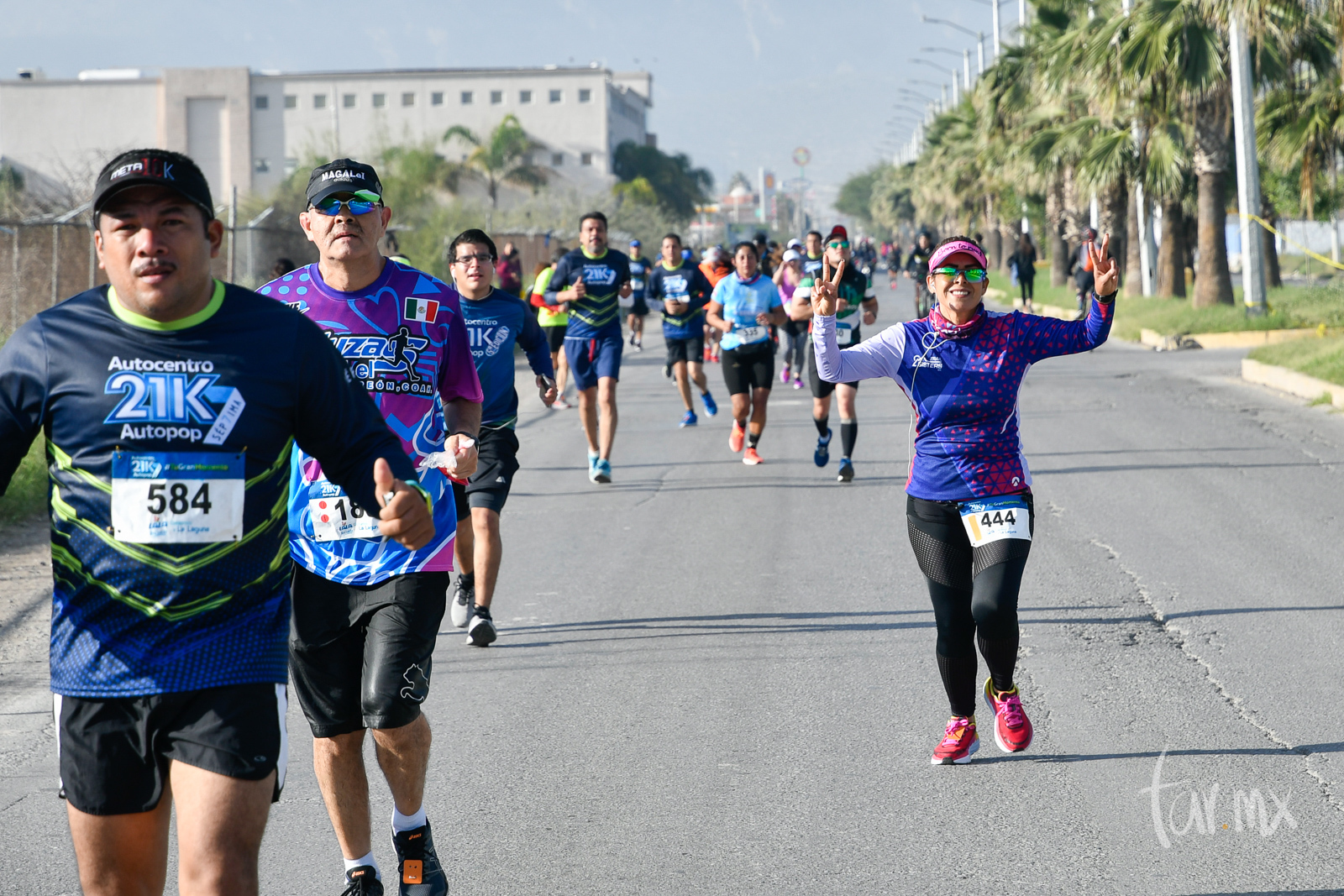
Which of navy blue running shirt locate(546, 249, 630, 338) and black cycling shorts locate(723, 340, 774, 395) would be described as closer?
navy blue running shirt locate(546, 249, 630, 338)

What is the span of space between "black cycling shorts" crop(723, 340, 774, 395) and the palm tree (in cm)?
7711

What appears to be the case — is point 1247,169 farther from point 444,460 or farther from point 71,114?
point 71,114

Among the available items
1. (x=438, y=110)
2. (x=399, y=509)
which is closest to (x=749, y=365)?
(x=399, y=509)

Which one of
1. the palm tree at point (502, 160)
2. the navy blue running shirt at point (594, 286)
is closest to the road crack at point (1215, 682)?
the navy blue running shirt at point (594, 286)

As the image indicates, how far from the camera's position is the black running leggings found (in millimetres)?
5164

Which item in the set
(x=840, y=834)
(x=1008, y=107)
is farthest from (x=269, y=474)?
(x=1008, y=107)

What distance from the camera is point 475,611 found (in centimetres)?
711

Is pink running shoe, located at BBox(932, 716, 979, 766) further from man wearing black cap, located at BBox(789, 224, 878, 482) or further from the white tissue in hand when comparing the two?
man wearing black cap, located at BBox(789, 224, 878, 482)

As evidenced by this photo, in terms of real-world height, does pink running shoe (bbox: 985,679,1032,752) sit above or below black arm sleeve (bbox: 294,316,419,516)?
below

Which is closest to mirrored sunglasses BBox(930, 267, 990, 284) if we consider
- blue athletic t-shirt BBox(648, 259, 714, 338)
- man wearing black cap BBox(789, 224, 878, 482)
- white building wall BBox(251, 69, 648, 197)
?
man wearing black cap BBox(789, 224, 878, 482)

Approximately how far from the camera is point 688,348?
52.2 feet

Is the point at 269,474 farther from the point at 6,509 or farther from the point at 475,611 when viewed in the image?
the point at 6,509

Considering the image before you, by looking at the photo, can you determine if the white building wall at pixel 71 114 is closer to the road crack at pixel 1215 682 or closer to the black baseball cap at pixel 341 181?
the road crack at pixel 1215 682

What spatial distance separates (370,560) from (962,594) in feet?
7.14
